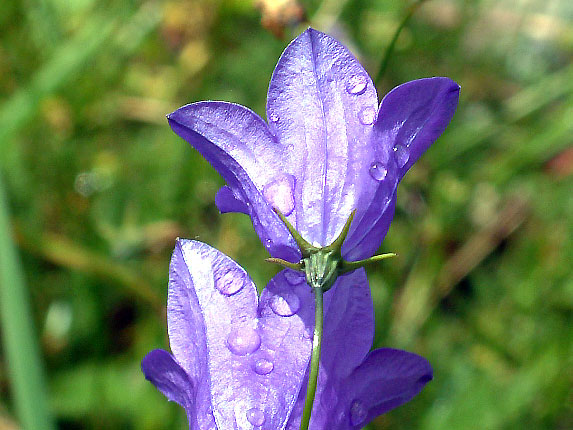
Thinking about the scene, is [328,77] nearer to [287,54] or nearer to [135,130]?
[287,54]

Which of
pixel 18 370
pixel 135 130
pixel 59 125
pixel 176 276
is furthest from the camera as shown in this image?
pixel 135 130

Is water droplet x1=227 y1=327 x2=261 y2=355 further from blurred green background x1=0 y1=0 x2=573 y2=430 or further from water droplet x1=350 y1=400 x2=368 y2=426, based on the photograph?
blurred green background x1=0 y1=0 x2=573 y2=430

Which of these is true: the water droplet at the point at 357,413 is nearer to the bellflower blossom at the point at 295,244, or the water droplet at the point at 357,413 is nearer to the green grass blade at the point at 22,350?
the bellflower blossom at the point at 295,244

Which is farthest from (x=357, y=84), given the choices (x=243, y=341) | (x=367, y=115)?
(x=243, y=341)

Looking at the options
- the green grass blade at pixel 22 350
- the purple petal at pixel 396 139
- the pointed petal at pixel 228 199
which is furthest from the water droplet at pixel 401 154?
the green grass blade at pixel 22 350

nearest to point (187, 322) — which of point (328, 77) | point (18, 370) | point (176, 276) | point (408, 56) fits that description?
point (176, 276)

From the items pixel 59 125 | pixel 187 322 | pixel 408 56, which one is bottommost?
pixel 187 322

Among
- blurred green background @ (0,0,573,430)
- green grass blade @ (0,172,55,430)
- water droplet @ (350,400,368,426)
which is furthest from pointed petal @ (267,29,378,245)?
blurred green background @ (0,0,573,430)
